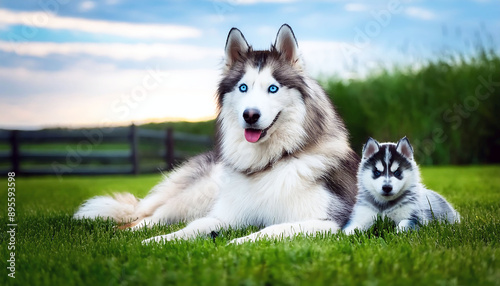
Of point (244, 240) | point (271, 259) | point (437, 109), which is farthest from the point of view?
point (437, 109)

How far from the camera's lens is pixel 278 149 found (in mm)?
4414

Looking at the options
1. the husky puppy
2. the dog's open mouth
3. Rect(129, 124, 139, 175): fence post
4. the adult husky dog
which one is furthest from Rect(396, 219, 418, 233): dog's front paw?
Rect(129, 124, 139, 175): fence post

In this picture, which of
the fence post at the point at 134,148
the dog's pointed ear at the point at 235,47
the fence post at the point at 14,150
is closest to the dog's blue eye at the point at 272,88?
the dog's pointed ear at the point at 235,47

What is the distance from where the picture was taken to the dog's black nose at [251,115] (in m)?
3.98

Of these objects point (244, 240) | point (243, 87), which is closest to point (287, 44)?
point (243, 87)

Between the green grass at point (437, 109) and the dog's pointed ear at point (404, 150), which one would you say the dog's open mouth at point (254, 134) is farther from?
the green grass at point (437, 109)

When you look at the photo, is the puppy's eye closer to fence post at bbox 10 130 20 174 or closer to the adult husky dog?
the adult husky dog

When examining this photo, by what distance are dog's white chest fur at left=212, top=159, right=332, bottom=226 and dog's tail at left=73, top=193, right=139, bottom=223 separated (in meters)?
1.48

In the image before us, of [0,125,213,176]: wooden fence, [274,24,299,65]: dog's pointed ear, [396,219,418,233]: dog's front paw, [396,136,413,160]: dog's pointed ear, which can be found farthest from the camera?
[0,125,213,176]: wooden fence

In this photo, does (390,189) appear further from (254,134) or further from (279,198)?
(254,134)

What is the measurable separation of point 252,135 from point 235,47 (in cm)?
91

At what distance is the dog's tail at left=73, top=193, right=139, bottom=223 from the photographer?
5.43 meters

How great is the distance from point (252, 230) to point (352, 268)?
5.01 feet

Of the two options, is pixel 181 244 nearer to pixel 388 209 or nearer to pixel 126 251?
pixel 126 251
